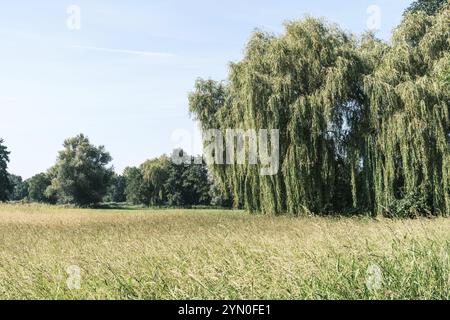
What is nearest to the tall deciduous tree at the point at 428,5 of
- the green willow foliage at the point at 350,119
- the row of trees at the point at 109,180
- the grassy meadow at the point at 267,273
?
the green willow foliage at the point at 350,119

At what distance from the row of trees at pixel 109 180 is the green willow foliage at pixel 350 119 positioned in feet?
128

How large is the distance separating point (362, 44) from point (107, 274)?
19.4m

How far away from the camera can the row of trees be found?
2440 inches

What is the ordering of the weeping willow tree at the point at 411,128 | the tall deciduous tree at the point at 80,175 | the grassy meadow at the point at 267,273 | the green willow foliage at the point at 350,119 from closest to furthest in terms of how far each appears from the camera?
the grassy meadow at the point at 267,273, the weeping willow tree at the point at 411,128, the green willow foliage at the point at 350,119, the tall deciduous tree at the point at 80,175

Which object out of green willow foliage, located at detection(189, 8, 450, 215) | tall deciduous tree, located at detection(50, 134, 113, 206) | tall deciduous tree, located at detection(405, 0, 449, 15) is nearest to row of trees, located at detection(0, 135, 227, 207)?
tall deciduous tree, located at detection(50, 134, 113, 206)

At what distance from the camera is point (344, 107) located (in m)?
19.1

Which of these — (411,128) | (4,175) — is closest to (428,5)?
(411,128)

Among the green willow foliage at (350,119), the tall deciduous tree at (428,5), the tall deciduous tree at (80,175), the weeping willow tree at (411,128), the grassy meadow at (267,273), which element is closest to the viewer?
the grassy meadow at (267,273)

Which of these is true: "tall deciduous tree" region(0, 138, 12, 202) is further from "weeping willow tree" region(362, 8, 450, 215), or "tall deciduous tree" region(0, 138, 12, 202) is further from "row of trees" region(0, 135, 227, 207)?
"weeping willow tree" region(362, 8, 450, 215)

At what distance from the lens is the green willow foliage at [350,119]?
17.2m

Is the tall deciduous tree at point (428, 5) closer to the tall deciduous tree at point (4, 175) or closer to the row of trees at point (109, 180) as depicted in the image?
the row of trees at point (109, 180)

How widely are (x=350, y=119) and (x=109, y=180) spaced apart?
5125 centimetres

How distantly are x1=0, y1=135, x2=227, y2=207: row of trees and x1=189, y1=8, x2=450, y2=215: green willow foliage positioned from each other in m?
39.0

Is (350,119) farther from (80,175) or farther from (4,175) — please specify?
(4,175)
